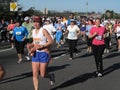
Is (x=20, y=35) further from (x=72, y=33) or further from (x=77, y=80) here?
(x=77, y=80)

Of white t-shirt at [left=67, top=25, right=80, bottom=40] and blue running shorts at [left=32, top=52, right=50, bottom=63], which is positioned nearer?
blue running shorts at [left=32, top=52, right=50, bottom=63]

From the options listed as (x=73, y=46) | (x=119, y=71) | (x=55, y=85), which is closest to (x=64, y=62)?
(x=73, y=46)

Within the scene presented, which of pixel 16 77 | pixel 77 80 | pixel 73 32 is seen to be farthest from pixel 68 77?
pixel 73 32

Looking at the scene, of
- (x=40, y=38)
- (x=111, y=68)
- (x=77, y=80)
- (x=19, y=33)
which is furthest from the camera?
(x=19, y=33)

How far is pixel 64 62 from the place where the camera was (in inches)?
631

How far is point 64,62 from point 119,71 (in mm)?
3009

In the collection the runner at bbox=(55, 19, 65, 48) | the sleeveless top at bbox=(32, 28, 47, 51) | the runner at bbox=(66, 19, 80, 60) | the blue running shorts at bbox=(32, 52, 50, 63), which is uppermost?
the sleeveless top at bbox=(32, 28, 47, 51)

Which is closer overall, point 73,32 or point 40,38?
point 40,38

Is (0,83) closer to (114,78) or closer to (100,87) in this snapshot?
(100,87)

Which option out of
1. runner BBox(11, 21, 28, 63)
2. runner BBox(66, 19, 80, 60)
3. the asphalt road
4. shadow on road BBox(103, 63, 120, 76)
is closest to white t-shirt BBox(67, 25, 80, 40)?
runner BBox(66, 19, 80, 60)

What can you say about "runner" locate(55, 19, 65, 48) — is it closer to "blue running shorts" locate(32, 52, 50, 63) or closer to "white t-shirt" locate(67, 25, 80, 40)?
"white t-shirt" locate(67, 25, 80, 40)

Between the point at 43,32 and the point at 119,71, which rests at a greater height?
the point at 43,32

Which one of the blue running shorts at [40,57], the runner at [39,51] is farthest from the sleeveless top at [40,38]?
the blue running shorts at [40,57]

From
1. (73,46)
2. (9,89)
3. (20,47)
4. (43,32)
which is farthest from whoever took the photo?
(73,46)
